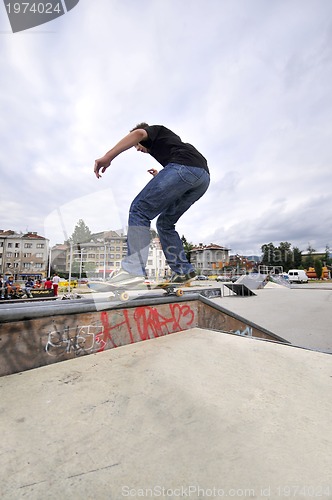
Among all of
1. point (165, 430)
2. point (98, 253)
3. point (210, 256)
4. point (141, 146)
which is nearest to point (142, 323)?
point (165, 430)

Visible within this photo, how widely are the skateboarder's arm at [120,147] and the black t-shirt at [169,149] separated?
14cm

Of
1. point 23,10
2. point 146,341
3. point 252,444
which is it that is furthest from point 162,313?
point 23,10

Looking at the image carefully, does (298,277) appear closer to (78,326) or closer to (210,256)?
(78,326)

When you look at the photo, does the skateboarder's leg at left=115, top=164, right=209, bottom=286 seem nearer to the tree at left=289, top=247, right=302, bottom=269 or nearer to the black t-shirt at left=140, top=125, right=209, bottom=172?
the black t-shirt at left=140, top=125, right=209, bottom=172

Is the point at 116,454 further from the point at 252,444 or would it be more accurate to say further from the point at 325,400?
the point at 325,400

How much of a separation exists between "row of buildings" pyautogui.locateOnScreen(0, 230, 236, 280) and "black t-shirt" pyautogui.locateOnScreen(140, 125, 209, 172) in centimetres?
92

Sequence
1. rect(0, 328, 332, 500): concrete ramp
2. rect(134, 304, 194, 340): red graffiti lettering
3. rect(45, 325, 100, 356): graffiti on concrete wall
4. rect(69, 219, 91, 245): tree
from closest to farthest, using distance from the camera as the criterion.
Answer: rect(0, 328, 332, 500): concrete ramp < rect(45, 325, 100, 356): graffiti on concrete wall < rect(134, 304, 194, 340): red graffiti lettering < rect(69, 219, 91, 245): tree

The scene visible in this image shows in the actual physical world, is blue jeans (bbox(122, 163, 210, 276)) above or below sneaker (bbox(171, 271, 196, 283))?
above

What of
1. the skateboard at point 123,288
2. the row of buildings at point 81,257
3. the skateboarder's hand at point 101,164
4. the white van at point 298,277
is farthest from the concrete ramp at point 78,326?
the white van at point 298,277

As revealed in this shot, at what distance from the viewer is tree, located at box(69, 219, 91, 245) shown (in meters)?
2.72

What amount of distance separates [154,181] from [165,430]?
73.0 inches

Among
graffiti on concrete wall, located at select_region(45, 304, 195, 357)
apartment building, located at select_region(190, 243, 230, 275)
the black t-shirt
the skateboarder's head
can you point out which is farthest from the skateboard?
apartment building, located at select_region(190, 243, 230, 275)

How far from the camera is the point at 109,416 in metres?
1.03

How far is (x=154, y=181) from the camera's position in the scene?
90.2 inches
